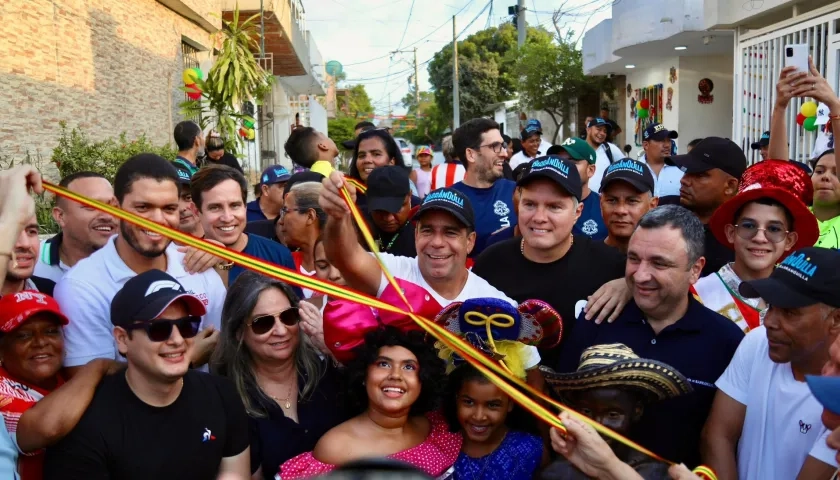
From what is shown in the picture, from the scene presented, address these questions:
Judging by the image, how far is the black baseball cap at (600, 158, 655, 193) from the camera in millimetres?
4152

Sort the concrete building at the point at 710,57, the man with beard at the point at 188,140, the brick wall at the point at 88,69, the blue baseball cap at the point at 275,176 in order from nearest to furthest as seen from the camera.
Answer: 1. the blue baseball cap at the point at 275,176
2. the man with beard at the point at 188,140
3. the brick wall at the point at 88,69
4. the concrete building at the point at 710,57

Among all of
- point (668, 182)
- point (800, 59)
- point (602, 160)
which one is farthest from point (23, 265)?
point (602, 160)

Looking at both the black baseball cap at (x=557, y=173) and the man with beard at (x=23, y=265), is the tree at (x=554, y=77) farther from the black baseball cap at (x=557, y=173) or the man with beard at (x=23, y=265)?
the man with beard at (x=23, y=265)

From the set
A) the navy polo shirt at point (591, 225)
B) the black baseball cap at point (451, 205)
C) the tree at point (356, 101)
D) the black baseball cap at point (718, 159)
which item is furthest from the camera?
the tree at point (356, 101)

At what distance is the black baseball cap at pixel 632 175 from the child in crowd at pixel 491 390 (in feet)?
4.25

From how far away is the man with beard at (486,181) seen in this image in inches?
219

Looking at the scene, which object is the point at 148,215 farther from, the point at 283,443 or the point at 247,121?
the point at 247,121

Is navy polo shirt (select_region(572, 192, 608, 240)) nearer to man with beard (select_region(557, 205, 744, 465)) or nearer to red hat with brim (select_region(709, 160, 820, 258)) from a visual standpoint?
red hat with brim (select_region(709, 160, 820, 258))

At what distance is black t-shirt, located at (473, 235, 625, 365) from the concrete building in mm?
7331

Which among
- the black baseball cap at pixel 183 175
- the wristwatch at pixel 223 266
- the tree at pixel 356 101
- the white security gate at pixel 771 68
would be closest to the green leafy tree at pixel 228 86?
the black baseball cap at pixel 183 175

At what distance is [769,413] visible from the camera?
270cm

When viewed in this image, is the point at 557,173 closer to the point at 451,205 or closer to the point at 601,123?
the point at 451,205

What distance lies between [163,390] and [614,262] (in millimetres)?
2189

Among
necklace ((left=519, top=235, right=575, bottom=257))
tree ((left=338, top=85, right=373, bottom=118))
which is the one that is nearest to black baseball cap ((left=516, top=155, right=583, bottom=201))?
necklace ((left=519, top=235, right=575, bottom=257))
